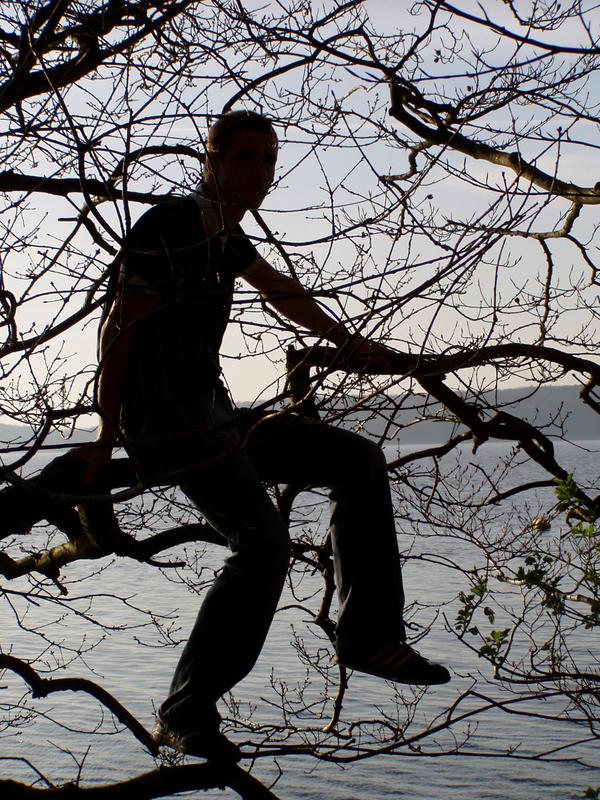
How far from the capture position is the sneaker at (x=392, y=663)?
9.29 feet

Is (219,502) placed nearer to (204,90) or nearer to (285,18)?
(204,90)

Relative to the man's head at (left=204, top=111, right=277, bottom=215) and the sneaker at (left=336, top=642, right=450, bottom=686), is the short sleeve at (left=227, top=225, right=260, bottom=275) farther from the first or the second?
the sneaker at (left=336, top=642, right=450, bottom=686)

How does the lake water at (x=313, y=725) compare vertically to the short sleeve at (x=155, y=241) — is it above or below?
above

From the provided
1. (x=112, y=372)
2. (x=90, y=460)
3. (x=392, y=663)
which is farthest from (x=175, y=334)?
(x=392, y=663)

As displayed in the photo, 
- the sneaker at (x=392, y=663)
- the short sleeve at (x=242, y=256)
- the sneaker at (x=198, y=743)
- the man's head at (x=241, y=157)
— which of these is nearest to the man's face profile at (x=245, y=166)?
the man's head at (x=241, y=157)

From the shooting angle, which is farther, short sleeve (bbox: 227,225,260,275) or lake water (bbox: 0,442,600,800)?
lake water (bbox: 0,442,600,800)

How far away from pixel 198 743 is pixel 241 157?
159 cm

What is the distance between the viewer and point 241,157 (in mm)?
2654

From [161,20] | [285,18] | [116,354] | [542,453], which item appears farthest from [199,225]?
[542,453]

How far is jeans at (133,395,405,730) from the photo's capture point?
2627 mm

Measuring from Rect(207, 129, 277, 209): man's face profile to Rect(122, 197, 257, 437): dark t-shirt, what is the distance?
10cm

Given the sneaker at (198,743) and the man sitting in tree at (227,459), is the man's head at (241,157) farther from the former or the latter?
the sneaker at (198,743)

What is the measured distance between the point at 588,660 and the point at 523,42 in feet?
59.6

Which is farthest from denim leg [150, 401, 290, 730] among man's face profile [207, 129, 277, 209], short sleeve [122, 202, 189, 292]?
man's face profile [207, 129, 277, 209]
